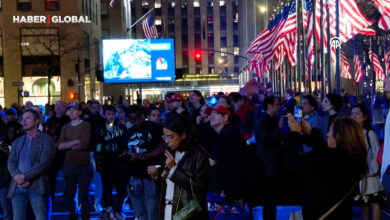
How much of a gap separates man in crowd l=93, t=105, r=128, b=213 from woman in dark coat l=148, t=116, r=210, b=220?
195 inches

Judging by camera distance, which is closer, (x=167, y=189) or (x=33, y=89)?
(x=167, y=189)

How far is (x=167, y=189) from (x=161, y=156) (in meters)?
2.90

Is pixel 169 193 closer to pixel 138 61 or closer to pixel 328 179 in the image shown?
pixel 328 179

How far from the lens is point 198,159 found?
5.25 metres

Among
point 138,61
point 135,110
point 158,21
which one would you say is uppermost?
point 158,21

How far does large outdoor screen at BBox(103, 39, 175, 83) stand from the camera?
26703mm

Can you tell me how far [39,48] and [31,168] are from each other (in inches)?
1700

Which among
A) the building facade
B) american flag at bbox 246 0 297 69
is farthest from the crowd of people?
the building facade

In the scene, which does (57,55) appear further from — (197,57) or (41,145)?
(41,145)

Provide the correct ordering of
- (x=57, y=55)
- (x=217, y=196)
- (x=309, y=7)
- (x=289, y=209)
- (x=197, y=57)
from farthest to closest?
(x=57, y=55) < (x=197, y=57) < (x=309, y=7) < (x=289, y=209) < (x=217, y=196)

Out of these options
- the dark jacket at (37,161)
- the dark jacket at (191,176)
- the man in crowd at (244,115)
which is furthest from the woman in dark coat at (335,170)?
the man in crowd at (244,115)

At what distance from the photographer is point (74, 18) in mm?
49188

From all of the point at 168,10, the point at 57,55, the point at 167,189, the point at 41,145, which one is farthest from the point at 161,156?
the point at 168,10
